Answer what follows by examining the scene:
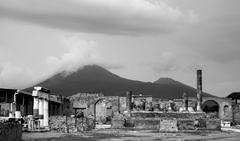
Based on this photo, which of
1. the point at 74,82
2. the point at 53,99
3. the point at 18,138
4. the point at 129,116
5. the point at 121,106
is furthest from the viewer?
the point at 74,82

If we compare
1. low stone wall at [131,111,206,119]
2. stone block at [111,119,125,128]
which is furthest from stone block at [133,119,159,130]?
low stone wall at [131,111,206,119]

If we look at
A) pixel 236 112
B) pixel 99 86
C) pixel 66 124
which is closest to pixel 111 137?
pixel 66 124

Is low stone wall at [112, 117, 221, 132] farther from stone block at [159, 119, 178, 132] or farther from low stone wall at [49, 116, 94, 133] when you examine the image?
low stone wall at [49, 116, 94, 133]

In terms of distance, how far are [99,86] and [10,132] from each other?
92669 mm

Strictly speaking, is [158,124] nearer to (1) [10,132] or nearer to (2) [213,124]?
(2) [213,124]

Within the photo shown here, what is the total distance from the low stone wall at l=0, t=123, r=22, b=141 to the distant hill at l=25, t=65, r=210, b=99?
73224 millimetres

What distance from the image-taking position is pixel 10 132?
1872cm

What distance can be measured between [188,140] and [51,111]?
31324mm

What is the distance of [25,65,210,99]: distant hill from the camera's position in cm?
10316

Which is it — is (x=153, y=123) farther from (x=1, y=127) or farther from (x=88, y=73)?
(x=88, y=73)

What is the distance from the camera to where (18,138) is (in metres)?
19.6

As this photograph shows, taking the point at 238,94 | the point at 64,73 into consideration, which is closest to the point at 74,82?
the point at 64,73

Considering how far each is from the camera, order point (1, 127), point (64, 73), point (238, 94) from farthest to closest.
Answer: point (64, 73) < point (238, 94) < point (1, 127)

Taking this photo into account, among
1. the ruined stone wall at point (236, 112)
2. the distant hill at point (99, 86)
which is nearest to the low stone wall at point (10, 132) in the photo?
the ruined stone wall at point (236, 112)
